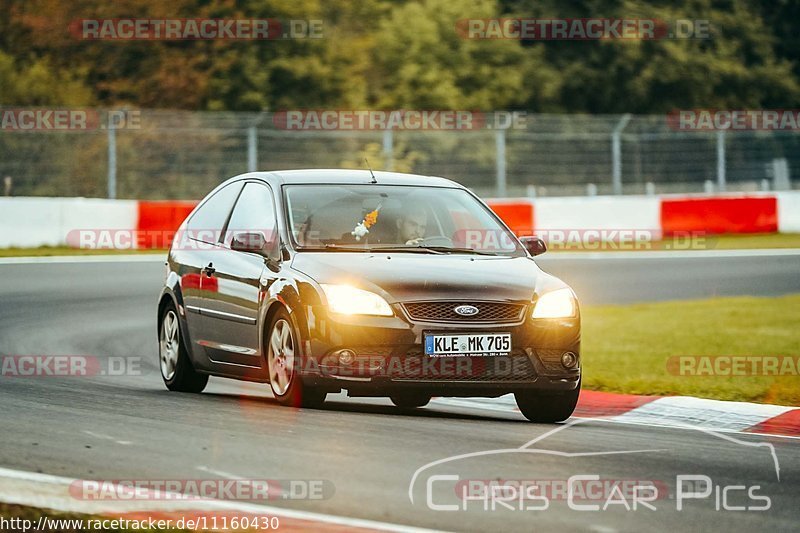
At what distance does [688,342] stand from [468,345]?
6.50 meters

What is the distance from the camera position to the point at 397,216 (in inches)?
405

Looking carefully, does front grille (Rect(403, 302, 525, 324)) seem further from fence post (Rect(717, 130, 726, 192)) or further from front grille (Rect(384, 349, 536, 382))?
fence post (Rect(717, 130, 726, 192))

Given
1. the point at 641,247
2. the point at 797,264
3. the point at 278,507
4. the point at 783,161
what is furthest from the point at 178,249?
the point at 783,161

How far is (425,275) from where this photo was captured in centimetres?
937

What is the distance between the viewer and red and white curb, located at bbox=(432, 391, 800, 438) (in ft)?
32.5

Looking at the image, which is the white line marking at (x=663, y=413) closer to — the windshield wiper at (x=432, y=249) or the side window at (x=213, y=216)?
the windshield wiper at (x=432, y=249)

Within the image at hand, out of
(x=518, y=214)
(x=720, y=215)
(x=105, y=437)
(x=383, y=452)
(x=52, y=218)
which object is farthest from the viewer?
(x=720, y=215)

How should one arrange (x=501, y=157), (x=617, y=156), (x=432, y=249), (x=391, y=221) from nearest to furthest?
(x=432, y=249)
(x=391, y=221)
(x=501, y=157)
(x=617, y=156)

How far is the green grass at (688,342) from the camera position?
12047mm

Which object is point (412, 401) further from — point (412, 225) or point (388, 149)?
point (388, 149)

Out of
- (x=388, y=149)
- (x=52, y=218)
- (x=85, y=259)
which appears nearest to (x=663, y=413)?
(x=85, y=259)

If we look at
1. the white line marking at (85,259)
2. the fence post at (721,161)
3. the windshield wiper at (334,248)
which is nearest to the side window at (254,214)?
the windshield wiper at (334,248)

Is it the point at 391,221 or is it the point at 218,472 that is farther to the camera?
the point at 391,221

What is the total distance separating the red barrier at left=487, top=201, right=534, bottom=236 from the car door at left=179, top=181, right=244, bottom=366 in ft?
54.3
